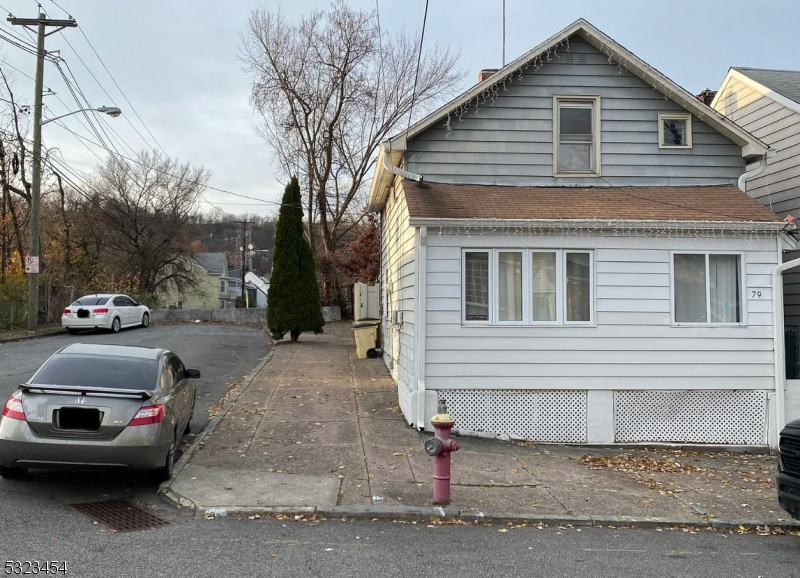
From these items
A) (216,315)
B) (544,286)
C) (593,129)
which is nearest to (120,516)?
(544,286)

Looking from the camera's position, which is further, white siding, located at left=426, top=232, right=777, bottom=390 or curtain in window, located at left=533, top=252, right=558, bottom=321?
curtain in window, located at left=533, top=252, right=558, bottom=321

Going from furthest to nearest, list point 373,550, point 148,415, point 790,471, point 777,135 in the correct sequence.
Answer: point 777,135 < point 148,415 < point 790,471 < point 373,550

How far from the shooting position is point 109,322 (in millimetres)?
23344

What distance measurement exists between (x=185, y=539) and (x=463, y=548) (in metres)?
2.33

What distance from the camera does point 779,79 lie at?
1438cm

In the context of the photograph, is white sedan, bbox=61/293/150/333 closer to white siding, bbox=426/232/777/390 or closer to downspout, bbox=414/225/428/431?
downspout, bbox=414/225/428/431

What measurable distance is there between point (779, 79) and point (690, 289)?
718 cm

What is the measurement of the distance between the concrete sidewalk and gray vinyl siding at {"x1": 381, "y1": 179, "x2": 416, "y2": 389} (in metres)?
1.01

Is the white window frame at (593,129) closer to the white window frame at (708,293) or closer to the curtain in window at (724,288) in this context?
the white window frame at (708,293)

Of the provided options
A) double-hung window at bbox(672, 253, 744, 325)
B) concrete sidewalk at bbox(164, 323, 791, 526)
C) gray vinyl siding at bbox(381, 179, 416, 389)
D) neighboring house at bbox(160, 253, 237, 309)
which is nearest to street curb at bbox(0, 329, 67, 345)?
gray vinyl siding at bbox(381, 179, 416, 389)

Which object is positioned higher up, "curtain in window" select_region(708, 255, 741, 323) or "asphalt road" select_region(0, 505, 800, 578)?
"curtain in window" select_region(708, 255, 741, 323)

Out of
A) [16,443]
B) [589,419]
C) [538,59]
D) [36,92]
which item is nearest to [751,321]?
[589,419]

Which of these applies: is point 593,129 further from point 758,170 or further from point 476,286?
point 476,286

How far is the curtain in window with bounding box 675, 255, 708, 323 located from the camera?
10.3m
